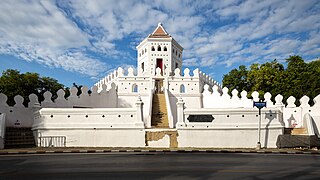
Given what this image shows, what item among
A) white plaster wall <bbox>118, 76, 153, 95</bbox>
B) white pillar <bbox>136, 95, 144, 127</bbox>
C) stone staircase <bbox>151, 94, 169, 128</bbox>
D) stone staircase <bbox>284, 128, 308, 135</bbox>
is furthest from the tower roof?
stone staircase <bbox>284, 128, 308, 135</bbox>

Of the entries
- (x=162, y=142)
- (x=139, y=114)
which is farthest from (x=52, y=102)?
(x=162, y=142)

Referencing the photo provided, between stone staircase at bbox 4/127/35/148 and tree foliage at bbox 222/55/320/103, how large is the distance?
85.5 feet

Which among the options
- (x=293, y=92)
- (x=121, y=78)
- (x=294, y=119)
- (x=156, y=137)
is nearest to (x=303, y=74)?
(x=293, y=92)

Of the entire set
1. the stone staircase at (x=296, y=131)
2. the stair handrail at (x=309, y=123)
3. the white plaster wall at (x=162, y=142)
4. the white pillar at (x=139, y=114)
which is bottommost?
the white plaster wall at (x=162, y=142)

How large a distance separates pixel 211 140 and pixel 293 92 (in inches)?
718

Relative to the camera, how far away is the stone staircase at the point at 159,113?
776 inches

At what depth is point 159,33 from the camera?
126ft

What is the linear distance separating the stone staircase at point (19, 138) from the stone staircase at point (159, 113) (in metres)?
8.41

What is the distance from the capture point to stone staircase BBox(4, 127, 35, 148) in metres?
17.4

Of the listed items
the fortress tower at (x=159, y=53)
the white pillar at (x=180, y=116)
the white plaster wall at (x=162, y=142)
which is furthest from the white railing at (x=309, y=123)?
the fortress tower at (x=159, y=53)

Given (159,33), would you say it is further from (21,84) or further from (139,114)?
(139,114)

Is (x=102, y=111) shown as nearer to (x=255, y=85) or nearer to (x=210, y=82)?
(x=210, y=82)

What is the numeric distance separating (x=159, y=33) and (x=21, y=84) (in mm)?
20080

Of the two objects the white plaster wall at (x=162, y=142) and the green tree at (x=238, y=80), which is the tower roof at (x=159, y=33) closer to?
the green tree at (x=238, y=80)
